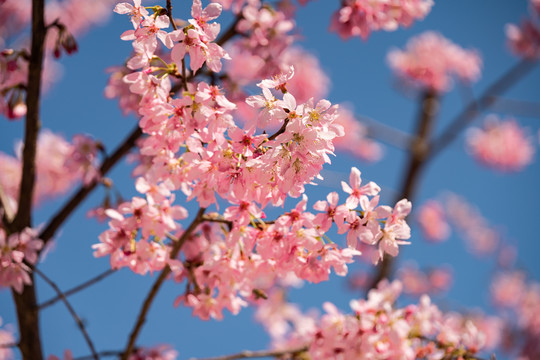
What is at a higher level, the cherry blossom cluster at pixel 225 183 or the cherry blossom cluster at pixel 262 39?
the cherry blossom cluster at pixel 262 39

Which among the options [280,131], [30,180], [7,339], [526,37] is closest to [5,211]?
[30,180]

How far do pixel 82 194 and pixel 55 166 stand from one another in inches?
60.5

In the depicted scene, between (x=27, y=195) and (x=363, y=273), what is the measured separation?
5.21 meters

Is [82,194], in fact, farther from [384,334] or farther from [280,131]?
[384,334]

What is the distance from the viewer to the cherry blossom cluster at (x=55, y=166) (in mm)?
2070

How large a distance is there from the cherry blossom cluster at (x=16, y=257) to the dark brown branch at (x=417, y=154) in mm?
3117

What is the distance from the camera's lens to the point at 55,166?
333 cm

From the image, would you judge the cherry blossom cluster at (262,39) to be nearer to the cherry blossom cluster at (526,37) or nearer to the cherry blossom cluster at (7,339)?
the cherry blossom cluster at (7,339)

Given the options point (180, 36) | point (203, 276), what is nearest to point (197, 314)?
point (203, 276)

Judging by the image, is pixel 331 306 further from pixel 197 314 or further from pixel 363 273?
pixel 363 273

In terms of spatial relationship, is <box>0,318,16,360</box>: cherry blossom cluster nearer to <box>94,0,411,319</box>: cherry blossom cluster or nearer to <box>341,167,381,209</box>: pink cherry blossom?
<box>94,0,411,319</box>: cherry blossom cluster

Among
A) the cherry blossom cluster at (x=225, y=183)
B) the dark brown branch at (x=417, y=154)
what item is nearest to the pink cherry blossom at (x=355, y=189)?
the cherry blossom cluster at (x=225, y=183)

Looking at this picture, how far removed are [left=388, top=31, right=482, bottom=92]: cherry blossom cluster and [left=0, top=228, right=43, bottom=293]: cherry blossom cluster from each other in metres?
4.71

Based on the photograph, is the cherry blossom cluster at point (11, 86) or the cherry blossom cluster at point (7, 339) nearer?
the cherry blossom cluster at point (11, 86)
